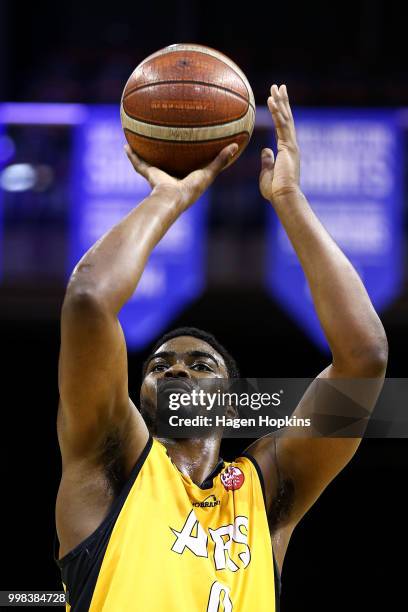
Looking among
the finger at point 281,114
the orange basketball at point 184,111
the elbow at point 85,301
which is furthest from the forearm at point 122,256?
the finger at point 281,114

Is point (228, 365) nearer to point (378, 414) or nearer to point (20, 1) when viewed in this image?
point (378, 414)

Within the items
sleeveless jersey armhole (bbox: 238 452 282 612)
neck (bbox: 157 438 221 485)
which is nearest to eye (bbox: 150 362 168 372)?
neck (bbox: 157 438 221 485)

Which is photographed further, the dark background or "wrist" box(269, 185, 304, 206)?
the dark background

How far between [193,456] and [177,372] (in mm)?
246

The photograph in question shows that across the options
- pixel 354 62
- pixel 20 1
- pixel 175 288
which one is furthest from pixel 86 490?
pixel 20 1

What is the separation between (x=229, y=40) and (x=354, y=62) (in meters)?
1.55

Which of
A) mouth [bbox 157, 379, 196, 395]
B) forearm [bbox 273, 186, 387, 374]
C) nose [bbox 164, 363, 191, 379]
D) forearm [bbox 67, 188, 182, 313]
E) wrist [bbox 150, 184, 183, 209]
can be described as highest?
wrist [bbox 150, 184, 183, 209]

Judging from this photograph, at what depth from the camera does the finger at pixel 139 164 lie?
252 centimetres

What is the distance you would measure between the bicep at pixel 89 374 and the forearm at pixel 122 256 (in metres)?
0.04

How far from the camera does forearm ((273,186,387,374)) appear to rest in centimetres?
242

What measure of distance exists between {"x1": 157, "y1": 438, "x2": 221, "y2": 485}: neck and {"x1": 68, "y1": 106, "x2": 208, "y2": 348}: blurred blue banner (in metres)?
3.41

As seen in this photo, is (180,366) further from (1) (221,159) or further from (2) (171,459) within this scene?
(1) (221,159)

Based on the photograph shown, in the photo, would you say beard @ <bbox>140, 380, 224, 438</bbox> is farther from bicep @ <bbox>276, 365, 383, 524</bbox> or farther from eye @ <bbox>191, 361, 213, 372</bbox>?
bicep @ <bbox>276, 365, 383, 524</bbox>

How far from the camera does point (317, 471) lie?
8.69 ft
